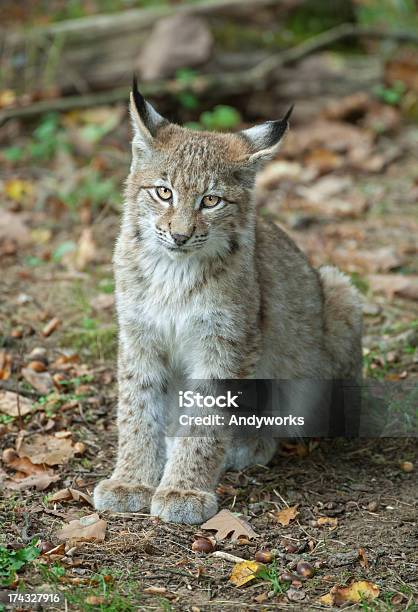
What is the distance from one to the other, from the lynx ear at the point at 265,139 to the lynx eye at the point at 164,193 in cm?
45

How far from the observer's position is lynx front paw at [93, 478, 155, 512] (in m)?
4.63

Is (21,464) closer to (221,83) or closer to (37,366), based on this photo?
(37,366)

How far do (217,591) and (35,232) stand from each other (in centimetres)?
453

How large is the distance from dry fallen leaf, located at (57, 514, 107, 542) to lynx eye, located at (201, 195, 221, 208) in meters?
1.56

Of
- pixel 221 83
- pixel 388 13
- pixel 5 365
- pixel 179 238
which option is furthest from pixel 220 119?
pixel 179 238

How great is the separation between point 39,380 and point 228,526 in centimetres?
184

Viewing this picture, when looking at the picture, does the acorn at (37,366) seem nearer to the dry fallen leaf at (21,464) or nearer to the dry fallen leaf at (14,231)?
the dry fallen leaf at (21,464)

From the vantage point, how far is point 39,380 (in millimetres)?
5840

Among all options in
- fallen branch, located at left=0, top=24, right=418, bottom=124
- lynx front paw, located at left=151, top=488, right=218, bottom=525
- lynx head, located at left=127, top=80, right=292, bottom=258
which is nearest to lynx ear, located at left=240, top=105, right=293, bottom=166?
lynx head, located at left=127, top=80, right=292, bottom=258

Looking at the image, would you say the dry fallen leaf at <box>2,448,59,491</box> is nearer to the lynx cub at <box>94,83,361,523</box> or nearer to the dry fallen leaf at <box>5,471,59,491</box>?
the dry fallen leaf at <box>5,471,59,491</box>

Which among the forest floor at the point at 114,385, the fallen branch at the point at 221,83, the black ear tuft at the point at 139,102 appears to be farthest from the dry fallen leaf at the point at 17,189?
the black ear tuft at the point at 139,102

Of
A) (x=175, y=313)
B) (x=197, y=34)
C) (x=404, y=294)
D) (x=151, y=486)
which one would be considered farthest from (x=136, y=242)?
(x=197, y=34)

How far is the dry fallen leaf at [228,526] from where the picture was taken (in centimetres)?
446

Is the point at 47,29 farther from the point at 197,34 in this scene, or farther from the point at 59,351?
the point at 59,351
